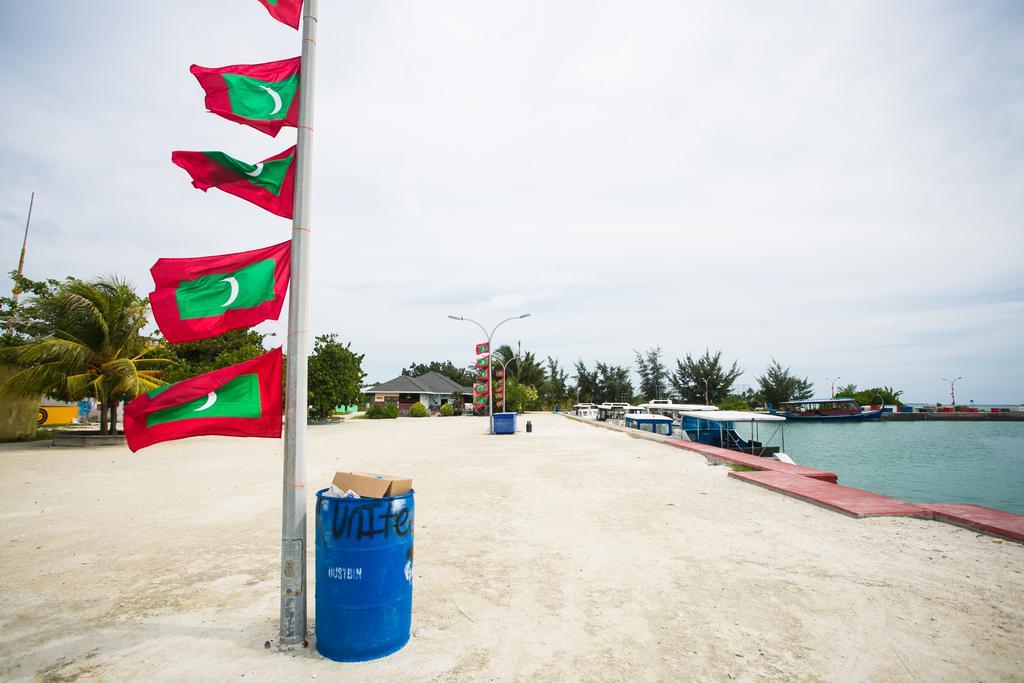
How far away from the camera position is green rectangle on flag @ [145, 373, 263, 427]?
3797 mm

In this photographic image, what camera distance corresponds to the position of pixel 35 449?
1738cm

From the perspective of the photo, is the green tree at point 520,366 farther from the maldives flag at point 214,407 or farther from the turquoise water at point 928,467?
the maldives flag at point 214,407

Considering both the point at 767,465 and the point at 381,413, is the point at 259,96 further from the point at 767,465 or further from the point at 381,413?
the point at 381,413

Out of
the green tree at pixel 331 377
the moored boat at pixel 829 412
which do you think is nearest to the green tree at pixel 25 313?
the green tree at pixel 331 377

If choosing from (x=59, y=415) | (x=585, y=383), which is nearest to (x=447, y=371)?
(x=585, y=383)

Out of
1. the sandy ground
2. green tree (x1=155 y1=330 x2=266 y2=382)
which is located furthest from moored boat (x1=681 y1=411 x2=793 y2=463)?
green tree (x1=155 y1=330 x2=266 y2=382)

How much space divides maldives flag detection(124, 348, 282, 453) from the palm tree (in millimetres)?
18628

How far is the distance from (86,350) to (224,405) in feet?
64.0

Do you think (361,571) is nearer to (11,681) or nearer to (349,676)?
(349,676)

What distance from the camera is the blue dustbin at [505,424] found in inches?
1007

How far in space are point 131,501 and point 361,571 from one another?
7912mm

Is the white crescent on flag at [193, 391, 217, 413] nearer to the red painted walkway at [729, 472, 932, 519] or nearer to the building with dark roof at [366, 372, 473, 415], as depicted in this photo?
the red painted walkway at [729, 472, 932, 519]

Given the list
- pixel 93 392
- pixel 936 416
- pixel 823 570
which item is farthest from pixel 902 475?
pixel 936 416

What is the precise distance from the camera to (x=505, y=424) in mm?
25609
